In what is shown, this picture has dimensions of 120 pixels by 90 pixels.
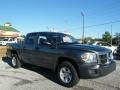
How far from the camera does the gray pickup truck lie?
271 inches

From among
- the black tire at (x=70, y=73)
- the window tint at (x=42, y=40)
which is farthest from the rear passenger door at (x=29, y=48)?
the black tire at (x=70, y=73)

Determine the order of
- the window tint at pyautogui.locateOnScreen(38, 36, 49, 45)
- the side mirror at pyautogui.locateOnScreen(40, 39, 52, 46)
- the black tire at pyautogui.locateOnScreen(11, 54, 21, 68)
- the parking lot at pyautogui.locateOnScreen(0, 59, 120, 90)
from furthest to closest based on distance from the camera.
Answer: the black tire at pyautogui.locateOnScreen(11, 54, 21, 68)
the window tint at pyautogui.locateOnScreen(38, 36, 49, 45)
the side mirror at pyautogui.locateOnScreen(40, 39, 52, 46)
the parking lot at pyautogui.locateOnScreen(0, 59, 120, 90)

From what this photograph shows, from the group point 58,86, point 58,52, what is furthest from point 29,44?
point 58,86

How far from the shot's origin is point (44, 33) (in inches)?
354

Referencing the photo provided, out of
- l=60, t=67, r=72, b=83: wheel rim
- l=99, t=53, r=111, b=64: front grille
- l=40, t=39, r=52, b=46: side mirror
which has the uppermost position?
l=40, t=39, r=52, b=46: side mirror

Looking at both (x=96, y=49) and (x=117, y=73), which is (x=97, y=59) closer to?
(x=96, y=49)

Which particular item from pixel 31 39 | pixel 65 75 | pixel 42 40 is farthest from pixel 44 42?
pixel 65 75

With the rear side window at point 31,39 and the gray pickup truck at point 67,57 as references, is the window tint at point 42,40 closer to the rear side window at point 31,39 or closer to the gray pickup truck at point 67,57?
the gray pickup truck at point 67,57

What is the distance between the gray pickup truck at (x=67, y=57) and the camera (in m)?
6.89

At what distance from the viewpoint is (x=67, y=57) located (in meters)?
7.33

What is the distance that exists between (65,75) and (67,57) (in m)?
0.63

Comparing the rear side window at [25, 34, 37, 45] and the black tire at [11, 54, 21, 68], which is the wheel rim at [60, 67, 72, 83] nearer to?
the rear side window at [25, 34, 37, 45]

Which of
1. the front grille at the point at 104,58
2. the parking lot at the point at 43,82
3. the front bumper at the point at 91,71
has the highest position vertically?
the front grille at the point at 104,58

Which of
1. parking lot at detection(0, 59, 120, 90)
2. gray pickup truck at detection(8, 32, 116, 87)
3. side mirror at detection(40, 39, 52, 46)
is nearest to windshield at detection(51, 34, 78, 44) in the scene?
gray pickup truck at detection(8, 32, 116, 87)
